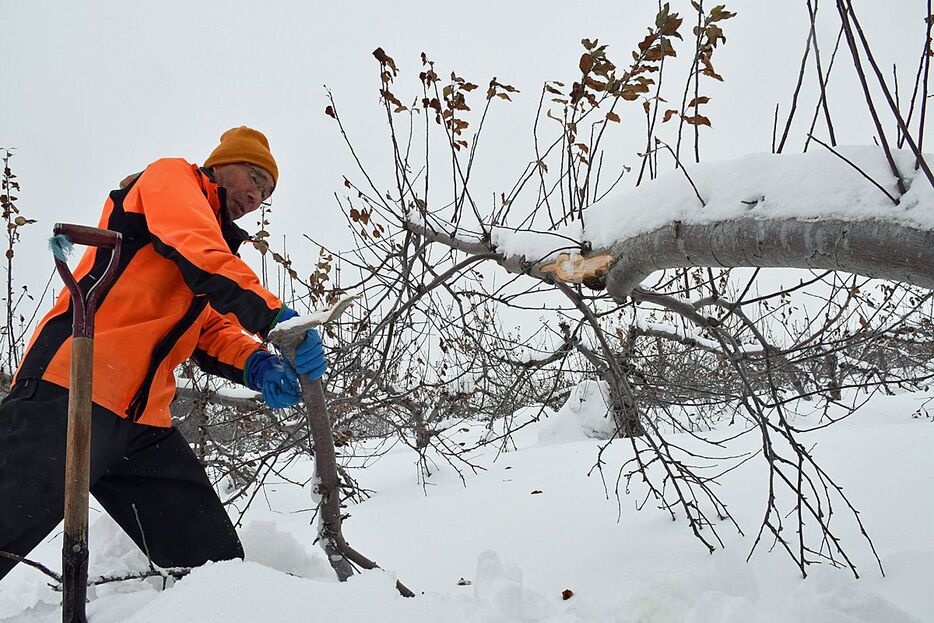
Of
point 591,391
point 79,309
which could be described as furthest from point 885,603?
point 591,391

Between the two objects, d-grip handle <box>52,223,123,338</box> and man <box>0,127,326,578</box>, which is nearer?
d-grip handle <box>52,223,123,338</box>

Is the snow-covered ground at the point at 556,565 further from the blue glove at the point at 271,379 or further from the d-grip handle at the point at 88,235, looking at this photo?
the d-grip handle at the point at 88,235

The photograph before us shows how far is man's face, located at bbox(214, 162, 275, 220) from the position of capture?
2080mm

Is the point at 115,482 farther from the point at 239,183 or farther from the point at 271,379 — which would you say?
the point at 239,183

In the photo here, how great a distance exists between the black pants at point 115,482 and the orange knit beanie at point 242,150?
3.28 ft

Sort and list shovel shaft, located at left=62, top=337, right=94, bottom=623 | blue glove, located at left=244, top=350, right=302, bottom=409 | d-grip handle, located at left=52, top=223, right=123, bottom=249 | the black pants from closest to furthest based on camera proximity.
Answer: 1. shovel shaft, located at left=62, top=337, right=94, bottom=623
2. d-grip handle, located at left=52, top=223, right=123, bottom=249
3. the black pants
4. blue glove, located at left=244, top=350, right=302, bottom=409

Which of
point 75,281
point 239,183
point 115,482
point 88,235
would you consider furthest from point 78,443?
point 239,183

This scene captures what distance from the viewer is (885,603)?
1.50 metres

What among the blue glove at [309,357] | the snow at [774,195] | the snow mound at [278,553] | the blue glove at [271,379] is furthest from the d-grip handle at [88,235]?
the snow mound at [278,553]

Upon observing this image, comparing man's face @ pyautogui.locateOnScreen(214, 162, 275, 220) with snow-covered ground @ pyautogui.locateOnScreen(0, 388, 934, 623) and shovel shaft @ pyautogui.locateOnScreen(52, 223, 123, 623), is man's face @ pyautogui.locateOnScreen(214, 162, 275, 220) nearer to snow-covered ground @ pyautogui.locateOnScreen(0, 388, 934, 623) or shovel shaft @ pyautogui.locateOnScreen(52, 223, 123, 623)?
shovel shaft @ pyautogui.locateOnScreen(52, 223, 123, 623)

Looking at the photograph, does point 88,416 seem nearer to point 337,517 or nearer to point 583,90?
point 337,517

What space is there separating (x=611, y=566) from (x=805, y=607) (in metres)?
0.66

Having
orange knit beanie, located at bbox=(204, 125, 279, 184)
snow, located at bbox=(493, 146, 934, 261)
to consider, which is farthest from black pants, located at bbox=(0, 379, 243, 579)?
snow, located at bbox=(493, 146, 934, 261)

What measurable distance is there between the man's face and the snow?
1.17 meters
